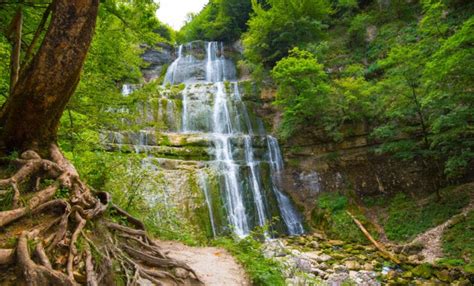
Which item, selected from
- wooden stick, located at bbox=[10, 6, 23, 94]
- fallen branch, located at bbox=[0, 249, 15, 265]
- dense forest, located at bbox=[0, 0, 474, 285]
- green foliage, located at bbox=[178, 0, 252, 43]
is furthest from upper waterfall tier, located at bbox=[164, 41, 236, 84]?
fallen branch, located at bbox=[0, 249, 15, 265]

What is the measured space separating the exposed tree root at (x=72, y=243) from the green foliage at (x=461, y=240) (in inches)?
304

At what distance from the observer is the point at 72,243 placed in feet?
9.57

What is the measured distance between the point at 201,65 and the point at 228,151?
39.2 feet

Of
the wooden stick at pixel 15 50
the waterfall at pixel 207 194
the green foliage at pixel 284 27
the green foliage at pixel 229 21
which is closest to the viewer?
the wooden stick at pixel 15 50

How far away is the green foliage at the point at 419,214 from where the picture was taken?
392 inches

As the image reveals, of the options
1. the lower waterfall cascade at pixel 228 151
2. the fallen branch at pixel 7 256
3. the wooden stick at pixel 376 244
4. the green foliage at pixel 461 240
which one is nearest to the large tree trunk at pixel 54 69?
the fallen branch at pixel 7 256

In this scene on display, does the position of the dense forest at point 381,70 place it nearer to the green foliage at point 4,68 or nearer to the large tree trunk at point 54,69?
the large tree trunk at point 54,69

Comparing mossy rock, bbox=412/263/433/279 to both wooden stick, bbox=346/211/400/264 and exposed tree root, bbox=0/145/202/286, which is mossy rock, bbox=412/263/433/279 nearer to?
wooden stick, bbox=346/211/400/264

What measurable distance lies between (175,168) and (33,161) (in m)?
9.10

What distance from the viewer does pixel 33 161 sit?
136 inches

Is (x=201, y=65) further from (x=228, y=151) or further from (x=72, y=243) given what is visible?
(x=72, y=243)

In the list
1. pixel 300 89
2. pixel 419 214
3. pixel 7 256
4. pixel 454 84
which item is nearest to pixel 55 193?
pixel 7 256

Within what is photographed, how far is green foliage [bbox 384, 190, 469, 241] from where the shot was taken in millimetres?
9961

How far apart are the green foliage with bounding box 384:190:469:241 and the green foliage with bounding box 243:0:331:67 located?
10880 millimetres
